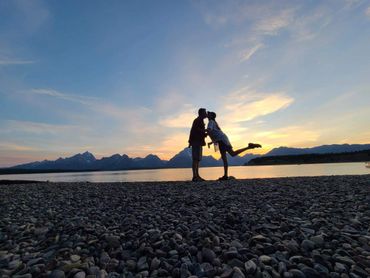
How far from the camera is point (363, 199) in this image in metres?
8.77

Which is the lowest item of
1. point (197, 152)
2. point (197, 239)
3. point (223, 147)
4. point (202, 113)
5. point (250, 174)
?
point (197, 239)

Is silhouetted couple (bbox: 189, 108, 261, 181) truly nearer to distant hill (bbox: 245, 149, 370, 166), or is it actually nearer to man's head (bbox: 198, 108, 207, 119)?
man's head (bbox: 198, 108, 207, 119)

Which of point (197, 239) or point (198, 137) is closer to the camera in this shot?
point (197, 239)

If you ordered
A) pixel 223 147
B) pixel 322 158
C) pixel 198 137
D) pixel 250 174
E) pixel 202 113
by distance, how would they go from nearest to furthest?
pixel 223 147, pixel 198 137, pixel 202 113, pixel 250 174, pixel 322 158

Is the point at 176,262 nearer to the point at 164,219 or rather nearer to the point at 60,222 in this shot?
the point at 164,219

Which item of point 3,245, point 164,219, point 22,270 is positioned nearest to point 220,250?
point 164,219

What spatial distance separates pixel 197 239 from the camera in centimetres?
563

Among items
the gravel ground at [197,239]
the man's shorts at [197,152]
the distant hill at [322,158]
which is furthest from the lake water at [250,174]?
the distant hill at [322,158]

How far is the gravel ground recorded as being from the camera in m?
4.52

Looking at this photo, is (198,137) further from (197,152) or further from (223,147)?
(223,147)

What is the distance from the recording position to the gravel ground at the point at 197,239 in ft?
14.8

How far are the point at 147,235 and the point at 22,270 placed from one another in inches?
85.6

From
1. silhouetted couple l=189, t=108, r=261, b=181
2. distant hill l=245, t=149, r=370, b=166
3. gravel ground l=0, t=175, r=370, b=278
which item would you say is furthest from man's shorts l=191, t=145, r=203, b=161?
distant hill l=245, t=149, r=370, b=166

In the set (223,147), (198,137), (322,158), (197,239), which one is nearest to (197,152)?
(198,137)
